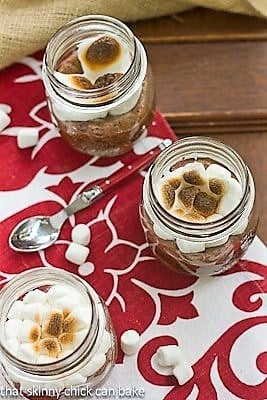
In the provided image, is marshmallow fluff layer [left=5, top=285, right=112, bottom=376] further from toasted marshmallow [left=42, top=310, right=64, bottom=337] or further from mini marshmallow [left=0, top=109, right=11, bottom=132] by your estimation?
mini marshmallow [left=0, top=109, right=11, bottom=132]

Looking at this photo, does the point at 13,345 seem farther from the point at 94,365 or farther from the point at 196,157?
the point at 196,157

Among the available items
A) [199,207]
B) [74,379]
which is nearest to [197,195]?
[199,207]

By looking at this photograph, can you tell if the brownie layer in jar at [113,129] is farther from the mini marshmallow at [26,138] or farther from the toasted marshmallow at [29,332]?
the toasted marshmallow at [29,332]

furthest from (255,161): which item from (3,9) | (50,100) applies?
(3,9)

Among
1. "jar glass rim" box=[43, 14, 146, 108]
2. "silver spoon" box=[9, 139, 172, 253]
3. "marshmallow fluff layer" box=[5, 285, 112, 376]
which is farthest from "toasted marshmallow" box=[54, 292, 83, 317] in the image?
"jar glass rim" box=[43, 14, 146, 108]

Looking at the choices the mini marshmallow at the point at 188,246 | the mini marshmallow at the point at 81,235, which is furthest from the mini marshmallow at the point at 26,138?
the mini marshmallow at the point at 188,246
